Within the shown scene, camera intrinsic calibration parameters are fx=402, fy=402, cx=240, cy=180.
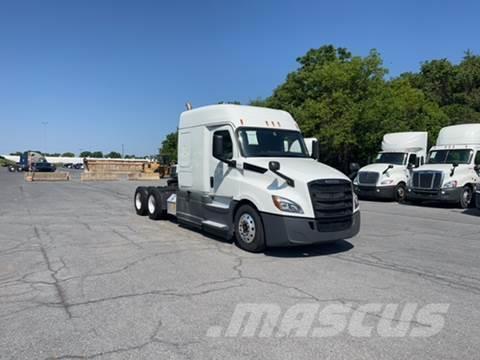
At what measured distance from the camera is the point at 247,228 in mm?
7609

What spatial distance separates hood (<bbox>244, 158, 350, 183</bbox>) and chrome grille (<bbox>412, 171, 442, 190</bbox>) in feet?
33.0

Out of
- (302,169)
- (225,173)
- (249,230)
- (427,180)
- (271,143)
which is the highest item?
(271,143)

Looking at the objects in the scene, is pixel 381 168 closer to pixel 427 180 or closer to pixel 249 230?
pixel 427 180

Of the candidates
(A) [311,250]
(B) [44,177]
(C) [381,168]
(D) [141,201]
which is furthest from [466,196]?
(B) [44,177]

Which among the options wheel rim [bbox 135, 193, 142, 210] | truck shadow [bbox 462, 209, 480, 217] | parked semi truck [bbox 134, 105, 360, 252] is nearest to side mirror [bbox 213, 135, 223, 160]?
parked semi truck [bbox 134, 105, 360, 252]

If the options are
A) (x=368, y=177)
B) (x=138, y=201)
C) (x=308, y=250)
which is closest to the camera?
(x=308, y=250)

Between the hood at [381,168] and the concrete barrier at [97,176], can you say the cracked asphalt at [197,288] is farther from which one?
the concrete barrier at [97,176]

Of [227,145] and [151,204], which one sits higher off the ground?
[227,145]

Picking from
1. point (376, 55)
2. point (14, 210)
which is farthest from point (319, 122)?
point (14, 210)

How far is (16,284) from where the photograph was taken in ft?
18.0

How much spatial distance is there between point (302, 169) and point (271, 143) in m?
1.23

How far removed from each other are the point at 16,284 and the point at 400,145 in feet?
59.7

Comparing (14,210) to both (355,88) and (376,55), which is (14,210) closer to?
(355,88)

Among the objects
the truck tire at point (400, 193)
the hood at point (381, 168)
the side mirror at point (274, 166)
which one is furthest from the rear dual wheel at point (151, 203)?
the truck tire at point (400, 193)
